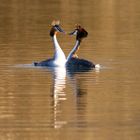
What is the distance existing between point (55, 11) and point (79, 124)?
27.5m

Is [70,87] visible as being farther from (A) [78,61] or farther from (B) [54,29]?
(B) [54,29]

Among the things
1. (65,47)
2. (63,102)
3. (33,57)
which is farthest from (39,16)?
(63,102)

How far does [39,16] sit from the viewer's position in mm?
40031

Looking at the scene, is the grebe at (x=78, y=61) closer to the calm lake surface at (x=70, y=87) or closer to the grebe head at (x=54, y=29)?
the calm lake surface at (x=70, y=87)

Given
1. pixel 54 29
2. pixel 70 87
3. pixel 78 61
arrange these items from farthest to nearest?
pixel 54 29
pixel 78 61
pixel 70 87

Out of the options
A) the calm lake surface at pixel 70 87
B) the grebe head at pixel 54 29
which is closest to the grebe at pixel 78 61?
the calm lake surface at pixel 70 87

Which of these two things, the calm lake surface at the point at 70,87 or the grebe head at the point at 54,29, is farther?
the grebe head at the point at 54,29

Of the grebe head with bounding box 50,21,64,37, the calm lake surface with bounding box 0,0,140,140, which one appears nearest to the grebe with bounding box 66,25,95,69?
the calm lake surface with bounding box 0,0,140,140

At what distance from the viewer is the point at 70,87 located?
19734 mm

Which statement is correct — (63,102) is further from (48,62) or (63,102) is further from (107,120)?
(48,62)

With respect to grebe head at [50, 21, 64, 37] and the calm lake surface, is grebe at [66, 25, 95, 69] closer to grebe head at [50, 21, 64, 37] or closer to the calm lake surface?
the calm lake surface

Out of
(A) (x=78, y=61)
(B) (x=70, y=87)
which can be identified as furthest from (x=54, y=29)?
(B) (x=70, y=87)

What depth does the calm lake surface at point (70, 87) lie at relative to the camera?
15.4 meters

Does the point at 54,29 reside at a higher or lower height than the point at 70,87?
higher
